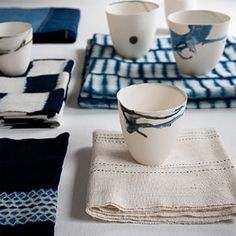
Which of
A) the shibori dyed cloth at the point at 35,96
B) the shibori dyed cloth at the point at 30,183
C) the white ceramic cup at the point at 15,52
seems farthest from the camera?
the white ceramic cup at the point at 15,52

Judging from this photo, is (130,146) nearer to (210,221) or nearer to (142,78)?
(210,221)

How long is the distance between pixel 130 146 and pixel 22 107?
0.63 ft

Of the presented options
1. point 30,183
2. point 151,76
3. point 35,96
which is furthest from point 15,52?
point 30,183

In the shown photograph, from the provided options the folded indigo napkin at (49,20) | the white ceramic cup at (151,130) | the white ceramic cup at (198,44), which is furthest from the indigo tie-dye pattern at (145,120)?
the folded indigo napkin at (49,20)

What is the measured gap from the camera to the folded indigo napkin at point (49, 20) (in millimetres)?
1004

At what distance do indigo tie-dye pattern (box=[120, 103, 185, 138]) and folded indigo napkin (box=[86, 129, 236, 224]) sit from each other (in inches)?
1.8

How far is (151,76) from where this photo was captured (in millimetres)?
786

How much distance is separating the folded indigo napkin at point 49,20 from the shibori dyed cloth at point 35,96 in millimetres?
210

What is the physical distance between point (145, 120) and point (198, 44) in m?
0.29

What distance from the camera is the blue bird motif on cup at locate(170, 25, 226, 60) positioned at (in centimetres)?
74

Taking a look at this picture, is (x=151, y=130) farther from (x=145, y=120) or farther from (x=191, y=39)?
(x=191, y=39)

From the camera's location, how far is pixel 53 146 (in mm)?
581

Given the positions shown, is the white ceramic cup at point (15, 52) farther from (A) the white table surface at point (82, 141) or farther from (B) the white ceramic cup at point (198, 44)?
(B) the white ceramic cup at point (198, 44)

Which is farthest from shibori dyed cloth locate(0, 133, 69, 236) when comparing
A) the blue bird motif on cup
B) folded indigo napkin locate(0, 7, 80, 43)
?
folded indigo napkin locate(0, 7, 80, 43)
